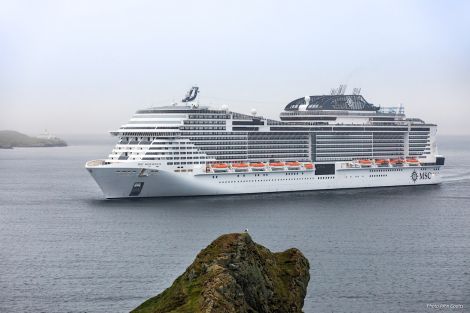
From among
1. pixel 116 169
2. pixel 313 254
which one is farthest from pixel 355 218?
pixel 116 169

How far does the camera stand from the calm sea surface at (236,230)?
1489 inches

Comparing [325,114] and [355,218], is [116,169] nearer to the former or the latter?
[355,218]

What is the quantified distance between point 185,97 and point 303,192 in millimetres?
14742

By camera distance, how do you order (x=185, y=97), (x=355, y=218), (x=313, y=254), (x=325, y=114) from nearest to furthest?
1. (x=313, y=254)
2. (x=355, y=218)
3. (x=185, y=97)
4. (x=325, y=114)

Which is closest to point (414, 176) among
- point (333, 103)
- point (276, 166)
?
point (333, 103)

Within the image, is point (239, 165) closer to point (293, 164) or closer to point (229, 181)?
point (229, 181)

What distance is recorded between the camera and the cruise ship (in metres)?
71.4

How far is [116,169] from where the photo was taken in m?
69.0

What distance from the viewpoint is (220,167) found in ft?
245

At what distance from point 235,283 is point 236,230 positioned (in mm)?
31435

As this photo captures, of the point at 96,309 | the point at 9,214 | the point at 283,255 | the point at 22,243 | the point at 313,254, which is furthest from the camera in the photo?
the point at 9,214

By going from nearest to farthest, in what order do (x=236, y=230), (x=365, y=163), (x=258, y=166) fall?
(x=236, y=230) → (x=258, y=166) → (x=365, y=163)

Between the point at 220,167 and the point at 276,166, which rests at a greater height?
the point at 276,166

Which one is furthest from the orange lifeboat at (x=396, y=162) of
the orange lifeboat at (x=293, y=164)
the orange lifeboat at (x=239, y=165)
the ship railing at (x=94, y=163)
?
the ship railing at (x=94, y=163)
